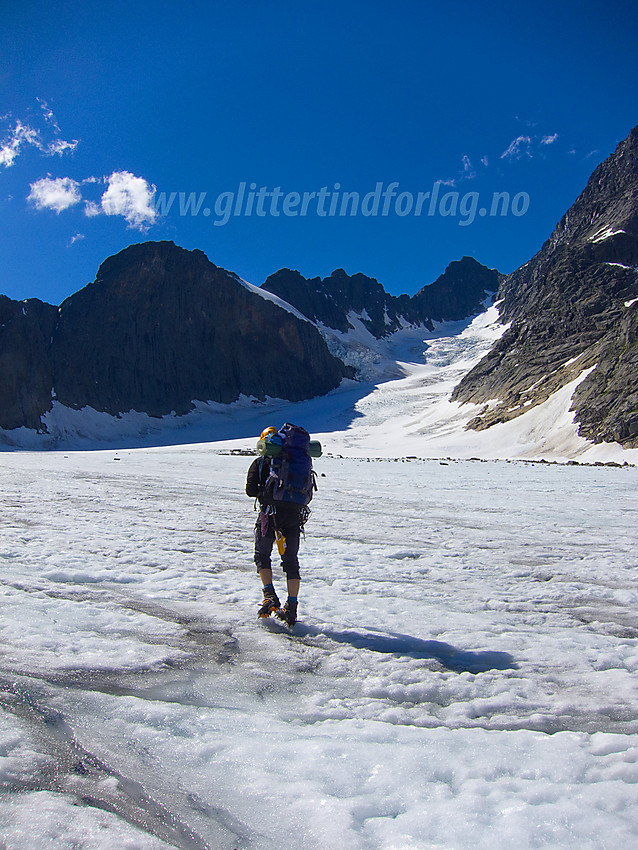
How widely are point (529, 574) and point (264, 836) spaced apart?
5.33 m

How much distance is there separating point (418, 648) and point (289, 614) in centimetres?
125

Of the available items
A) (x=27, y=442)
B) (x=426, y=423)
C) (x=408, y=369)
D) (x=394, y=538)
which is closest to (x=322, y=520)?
(x=394, y=538)

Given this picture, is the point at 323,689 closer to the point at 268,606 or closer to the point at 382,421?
the point at 268,606

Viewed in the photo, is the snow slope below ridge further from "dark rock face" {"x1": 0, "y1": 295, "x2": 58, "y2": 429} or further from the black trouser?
the black trouser

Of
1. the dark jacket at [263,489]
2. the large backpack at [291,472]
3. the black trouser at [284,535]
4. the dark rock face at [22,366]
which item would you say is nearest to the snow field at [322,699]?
the black trouser at [284,535]

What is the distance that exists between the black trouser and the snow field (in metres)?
0.52

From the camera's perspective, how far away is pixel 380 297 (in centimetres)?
16088

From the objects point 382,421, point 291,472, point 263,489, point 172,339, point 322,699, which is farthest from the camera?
point 172,339

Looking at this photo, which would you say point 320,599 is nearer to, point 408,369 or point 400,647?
point 400,647

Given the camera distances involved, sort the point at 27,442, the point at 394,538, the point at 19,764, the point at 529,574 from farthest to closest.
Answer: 1. the point at 27,442
2. the point at 394,538
3. the point at 529,574
4. the point at 19,764

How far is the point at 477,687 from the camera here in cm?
362

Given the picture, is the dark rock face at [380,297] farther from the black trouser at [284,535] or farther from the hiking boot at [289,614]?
the hiking boot at [289,614]

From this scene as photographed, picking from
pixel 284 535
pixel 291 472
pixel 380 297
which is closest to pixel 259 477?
pixel 291 472

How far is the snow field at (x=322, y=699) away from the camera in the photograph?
2.21m
